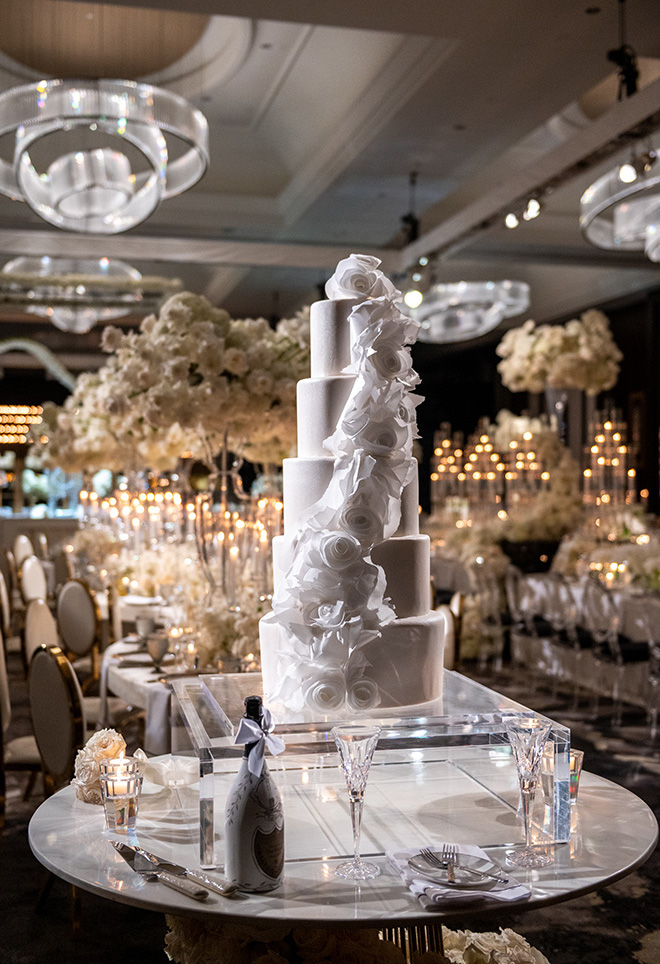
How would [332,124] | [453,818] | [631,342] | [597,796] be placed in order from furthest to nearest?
[631,342]
[332,124]
[597,796]
[453,818]

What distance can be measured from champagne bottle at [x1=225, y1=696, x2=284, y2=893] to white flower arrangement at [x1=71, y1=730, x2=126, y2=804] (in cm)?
53

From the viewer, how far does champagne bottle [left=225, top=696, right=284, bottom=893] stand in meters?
1.78

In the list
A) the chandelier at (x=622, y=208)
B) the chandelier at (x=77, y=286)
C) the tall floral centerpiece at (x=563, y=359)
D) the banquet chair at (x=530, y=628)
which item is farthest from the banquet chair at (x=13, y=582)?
the chandelier at (x=622, y=208)

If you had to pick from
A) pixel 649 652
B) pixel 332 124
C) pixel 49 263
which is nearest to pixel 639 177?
pixel 649 652

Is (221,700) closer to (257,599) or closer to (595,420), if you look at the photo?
(257,599)

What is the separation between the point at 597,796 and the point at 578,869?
469 millimetres

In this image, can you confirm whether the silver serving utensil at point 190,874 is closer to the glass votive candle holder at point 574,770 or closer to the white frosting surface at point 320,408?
the glass votive candle holder at point 574,770

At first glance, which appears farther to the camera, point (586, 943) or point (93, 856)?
point (586, 943)

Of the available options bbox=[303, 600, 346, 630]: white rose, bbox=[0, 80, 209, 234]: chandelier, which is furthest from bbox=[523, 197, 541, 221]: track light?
bbox=[303, 600, 346, 630]: white rose

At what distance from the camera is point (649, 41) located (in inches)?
244

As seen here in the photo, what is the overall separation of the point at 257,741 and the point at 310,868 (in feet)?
0.94

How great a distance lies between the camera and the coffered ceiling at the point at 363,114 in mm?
6000

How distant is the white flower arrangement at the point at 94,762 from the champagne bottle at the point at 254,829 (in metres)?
0.53

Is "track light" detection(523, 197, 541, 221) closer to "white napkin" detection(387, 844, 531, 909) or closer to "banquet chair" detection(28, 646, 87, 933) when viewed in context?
"banquet chair" detection(28, 646, 87, 933)
